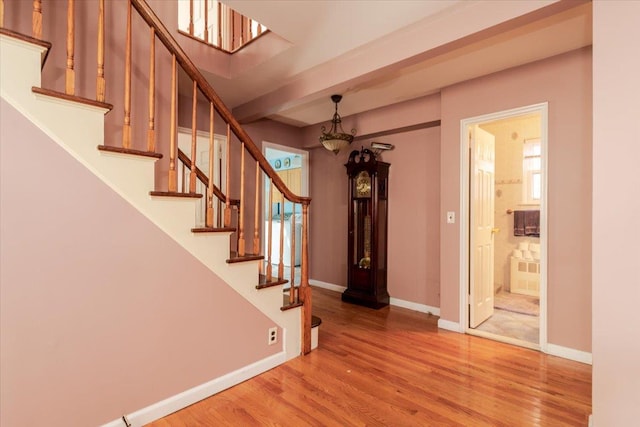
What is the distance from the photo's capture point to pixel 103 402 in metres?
1.67

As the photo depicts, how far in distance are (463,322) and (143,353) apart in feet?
9.24

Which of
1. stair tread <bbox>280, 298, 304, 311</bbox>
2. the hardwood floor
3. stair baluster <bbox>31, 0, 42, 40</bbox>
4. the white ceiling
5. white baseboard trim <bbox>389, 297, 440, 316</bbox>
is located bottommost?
the hardwood floor

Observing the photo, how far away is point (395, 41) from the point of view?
7.86 ft

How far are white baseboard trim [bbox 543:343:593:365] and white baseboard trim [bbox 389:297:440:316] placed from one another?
1.20m

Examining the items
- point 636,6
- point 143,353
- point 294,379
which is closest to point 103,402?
point 143,353

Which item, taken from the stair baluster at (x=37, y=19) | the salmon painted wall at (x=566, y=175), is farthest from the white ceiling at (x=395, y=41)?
the stair baluster at (x=37, y=19)

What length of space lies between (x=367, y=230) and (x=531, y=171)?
2.59 meters

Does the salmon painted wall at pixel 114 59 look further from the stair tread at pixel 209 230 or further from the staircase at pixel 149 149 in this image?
the stair tread at pixel 209 230

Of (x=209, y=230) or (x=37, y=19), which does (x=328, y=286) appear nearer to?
(x=209, y=230)

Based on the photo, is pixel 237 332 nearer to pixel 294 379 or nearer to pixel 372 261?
pixel 294 379

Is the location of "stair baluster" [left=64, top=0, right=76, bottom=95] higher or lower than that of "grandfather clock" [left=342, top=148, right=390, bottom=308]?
higher

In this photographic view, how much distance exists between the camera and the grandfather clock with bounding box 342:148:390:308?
13.4ft

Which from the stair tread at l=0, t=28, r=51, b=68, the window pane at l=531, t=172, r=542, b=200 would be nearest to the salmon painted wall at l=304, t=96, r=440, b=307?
the window pane at l=531, t=172, r=542, b=200

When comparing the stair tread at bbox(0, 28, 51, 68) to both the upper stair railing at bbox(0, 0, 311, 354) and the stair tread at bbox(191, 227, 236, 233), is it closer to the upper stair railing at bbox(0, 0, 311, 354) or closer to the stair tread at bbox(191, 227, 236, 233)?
the upper stair railing at bbox(0, 0, 311, 354)
